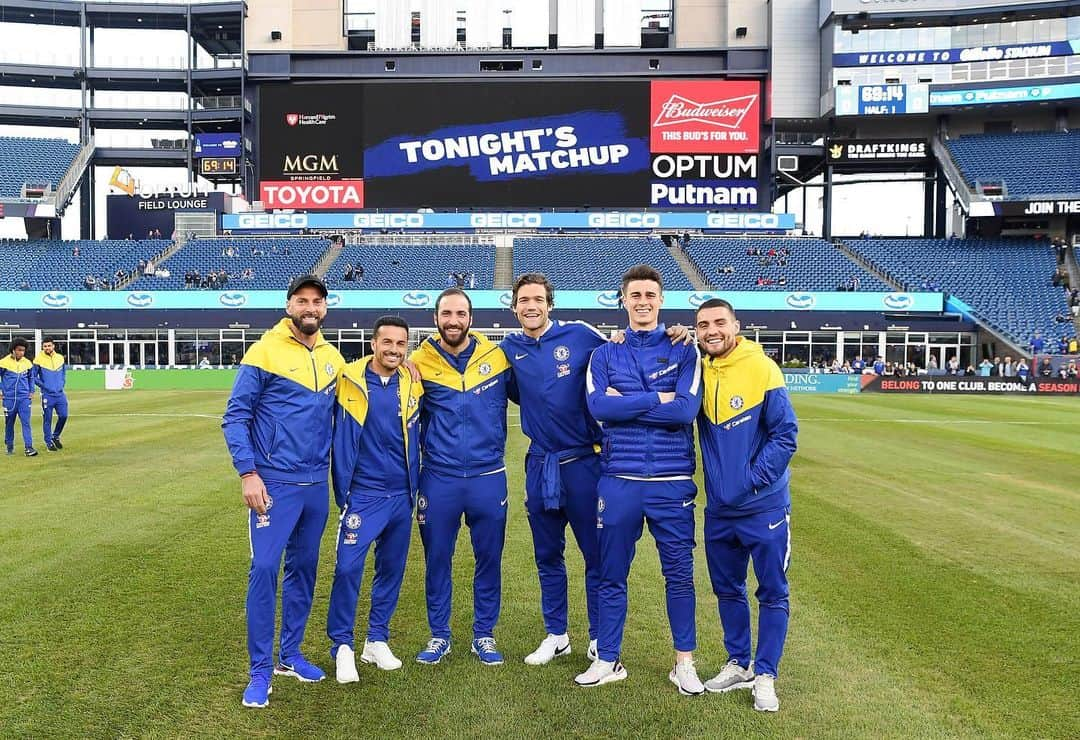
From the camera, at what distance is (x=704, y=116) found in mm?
44688

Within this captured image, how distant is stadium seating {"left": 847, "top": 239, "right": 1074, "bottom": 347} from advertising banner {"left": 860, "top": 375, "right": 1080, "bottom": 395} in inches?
209

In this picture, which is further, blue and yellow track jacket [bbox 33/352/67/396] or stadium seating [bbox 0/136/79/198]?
stadium seating [bbox 0/136/79/198]

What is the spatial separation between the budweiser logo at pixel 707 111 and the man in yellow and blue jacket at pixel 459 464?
42080 millimetres

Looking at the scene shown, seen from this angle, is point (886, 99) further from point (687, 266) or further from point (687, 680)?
point (687, 680)

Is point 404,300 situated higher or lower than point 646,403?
higher

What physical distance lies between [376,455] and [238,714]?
5.30 ft

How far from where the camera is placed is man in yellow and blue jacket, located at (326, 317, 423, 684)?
5031 millimetres

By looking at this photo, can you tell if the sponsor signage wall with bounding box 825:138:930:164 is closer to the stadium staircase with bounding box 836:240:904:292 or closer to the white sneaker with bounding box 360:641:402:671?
the stadium staircase with bounding box 836:240:904:292

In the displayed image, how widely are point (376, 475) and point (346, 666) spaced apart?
1.14m

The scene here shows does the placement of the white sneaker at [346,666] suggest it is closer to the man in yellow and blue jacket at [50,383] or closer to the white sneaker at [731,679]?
the white sneaker at [731,679]

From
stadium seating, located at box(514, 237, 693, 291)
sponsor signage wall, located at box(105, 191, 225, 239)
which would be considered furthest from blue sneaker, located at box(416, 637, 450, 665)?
sponsor signage wall, located at box(105, 191, 225, 239)

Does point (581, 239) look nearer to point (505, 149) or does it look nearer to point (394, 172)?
point (505, 149)

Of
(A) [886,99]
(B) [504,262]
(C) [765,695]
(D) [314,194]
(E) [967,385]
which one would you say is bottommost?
(E) [967,385]

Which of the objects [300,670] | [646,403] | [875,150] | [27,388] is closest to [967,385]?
[875,150]
